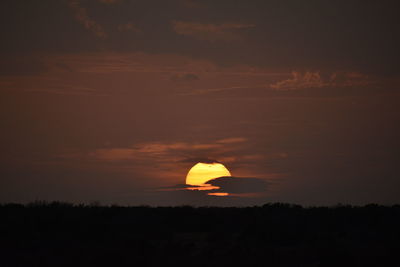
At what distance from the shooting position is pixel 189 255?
68.1 feet

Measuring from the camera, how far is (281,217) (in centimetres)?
2925

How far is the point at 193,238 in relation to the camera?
83.7 feet

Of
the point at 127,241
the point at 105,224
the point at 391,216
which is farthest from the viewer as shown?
the point at 391,216

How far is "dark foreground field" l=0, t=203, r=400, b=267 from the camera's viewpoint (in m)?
19.0

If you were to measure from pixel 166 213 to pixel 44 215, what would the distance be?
325 inches

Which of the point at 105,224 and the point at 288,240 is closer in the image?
the point at 288,240

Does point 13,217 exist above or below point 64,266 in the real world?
above

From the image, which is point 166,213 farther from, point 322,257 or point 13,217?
point 322,257

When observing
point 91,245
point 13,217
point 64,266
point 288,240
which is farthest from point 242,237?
point 13,217

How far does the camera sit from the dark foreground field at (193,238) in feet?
62.4

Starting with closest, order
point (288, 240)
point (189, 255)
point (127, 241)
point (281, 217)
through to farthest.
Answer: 1. point (189, 255)
2. point (127, 241)
3. point (288, 240)
4. point (281, 217)

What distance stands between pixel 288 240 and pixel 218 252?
456cm

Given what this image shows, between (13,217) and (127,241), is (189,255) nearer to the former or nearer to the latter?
(127,241)

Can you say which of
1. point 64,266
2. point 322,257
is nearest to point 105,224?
point 64,266
